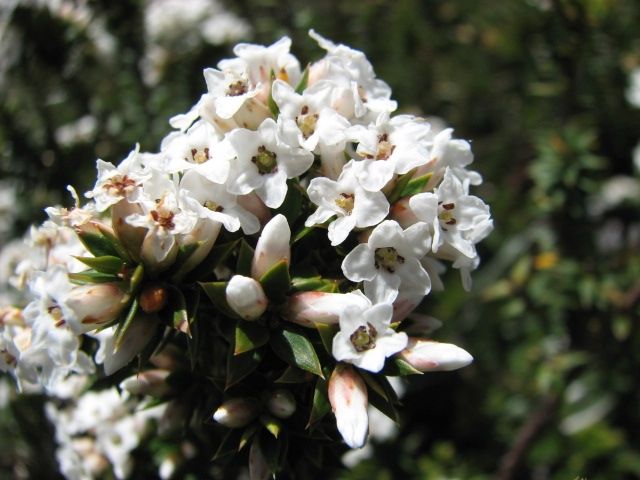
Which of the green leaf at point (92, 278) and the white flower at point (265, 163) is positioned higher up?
the white flower at point (265, 163)

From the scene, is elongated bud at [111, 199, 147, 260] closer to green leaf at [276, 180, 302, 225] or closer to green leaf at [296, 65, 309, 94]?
green leaf at [276, 180, 302, 225]

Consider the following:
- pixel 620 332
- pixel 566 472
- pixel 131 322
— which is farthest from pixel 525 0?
pixel 131 322

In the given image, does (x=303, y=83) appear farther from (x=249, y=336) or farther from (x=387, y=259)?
(x=249, y=336)

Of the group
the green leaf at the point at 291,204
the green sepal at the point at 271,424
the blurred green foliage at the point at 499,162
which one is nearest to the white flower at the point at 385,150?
the green leaf at the point at 291,204

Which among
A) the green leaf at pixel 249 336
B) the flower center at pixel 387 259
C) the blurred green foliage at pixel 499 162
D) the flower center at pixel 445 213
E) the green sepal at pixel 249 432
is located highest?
the flower center at pixel 445 213

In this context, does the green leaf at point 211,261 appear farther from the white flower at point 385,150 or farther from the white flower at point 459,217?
the white flower at point 459,217

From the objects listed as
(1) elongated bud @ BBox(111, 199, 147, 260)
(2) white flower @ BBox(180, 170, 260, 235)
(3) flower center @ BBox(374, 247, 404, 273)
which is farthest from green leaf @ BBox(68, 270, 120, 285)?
(3) flower center @ BBox(374, 247, 404, 273)
